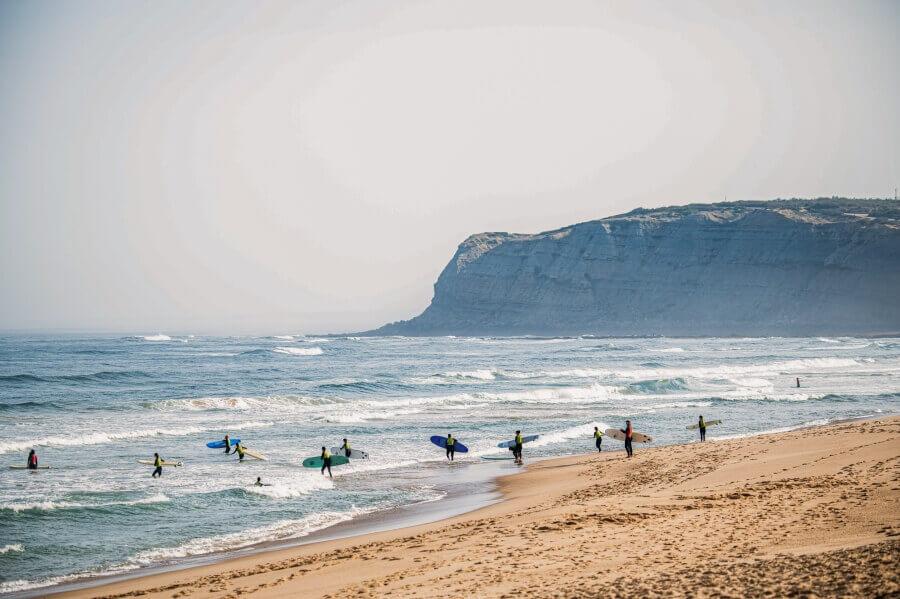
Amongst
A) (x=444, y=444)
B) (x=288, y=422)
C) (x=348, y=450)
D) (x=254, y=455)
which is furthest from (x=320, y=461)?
(x=288, y=422)

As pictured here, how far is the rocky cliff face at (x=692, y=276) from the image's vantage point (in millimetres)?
109688

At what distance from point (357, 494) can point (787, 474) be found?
9.21m

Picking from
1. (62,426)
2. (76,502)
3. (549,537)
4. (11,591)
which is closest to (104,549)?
(11,591)

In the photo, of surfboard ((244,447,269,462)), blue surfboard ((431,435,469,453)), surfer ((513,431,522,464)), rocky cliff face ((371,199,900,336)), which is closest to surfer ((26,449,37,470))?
surfboard ((244,447,269,462))

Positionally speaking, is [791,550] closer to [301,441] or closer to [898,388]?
[301,441]

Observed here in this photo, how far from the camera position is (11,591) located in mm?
10656

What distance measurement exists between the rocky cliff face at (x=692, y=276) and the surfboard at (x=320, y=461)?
10361 cm

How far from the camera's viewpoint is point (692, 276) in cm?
12088

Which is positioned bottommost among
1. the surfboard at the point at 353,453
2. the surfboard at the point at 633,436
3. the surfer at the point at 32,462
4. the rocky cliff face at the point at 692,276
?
the surfboard at the point at 633,436

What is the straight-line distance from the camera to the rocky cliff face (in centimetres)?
10969

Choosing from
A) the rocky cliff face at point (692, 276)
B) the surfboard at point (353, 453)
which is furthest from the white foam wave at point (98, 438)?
the rocky cliff face at point (692, 276)

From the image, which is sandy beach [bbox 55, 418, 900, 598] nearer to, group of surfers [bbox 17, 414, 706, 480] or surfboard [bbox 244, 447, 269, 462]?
group of surfers [bbox 17, 414, 706, 480]

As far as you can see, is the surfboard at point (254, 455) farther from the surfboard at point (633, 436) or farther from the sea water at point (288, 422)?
the surfboard at point (633, 436)

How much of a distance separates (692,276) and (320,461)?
4344 inches
